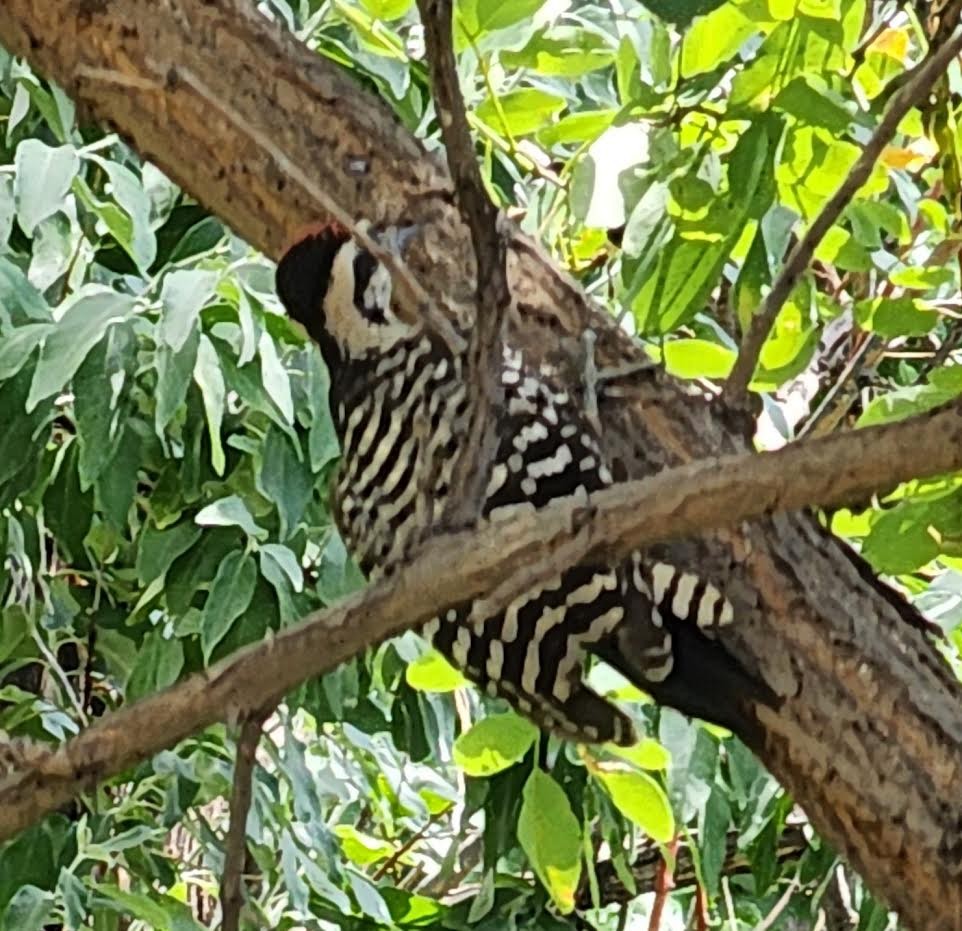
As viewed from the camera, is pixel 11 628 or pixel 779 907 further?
pixel 779 907

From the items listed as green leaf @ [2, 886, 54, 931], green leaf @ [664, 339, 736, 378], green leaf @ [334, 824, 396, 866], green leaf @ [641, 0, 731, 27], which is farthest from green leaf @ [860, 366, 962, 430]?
green leaf @ [334, 824, 396, 866]

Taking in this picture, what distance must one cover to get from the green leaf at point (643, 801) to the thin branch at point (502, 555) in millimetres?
445

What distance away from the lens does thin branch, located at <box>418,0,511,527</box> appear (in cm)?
65

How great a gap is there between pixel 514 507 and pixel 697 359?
220 mm

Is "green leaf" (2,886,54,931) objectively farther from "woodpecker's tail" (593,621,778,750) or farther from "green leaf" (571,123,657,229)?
"green leaf" (571,123,657,229)

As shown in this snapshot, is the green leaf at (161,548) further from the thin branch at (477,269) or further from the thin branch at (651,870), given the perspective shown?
the thin branch at (651,870)

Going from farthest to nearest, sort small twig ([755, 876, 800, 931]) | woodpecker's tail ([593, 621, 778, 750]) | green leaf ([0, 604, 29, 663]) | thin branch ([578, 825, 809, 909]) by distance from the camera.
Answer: thin branch ([578, 825, 809, 909])
small twig ([755, 876, 800, 931])
green leaf ([0, 604, 29, 663])
woodpecker's tail ([593, 621, 778, 750])

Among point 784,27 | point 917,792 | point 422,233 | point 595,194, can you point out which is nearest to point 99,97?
point 422,233

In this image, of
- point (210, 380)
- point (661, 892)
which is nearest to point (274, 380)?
point (210, 380)

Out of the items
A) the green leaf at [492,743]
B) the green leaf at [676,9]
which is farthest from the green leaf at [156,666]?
the green leaf at [676,9]

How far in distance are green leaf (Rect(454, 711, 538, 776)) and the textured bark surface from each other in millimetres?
204

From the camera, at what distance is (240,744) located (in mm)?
750

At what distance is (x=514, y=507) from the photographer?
3.13 feet

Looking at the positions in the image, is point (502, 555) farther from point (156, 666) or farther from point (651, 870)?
point (651, 870)
